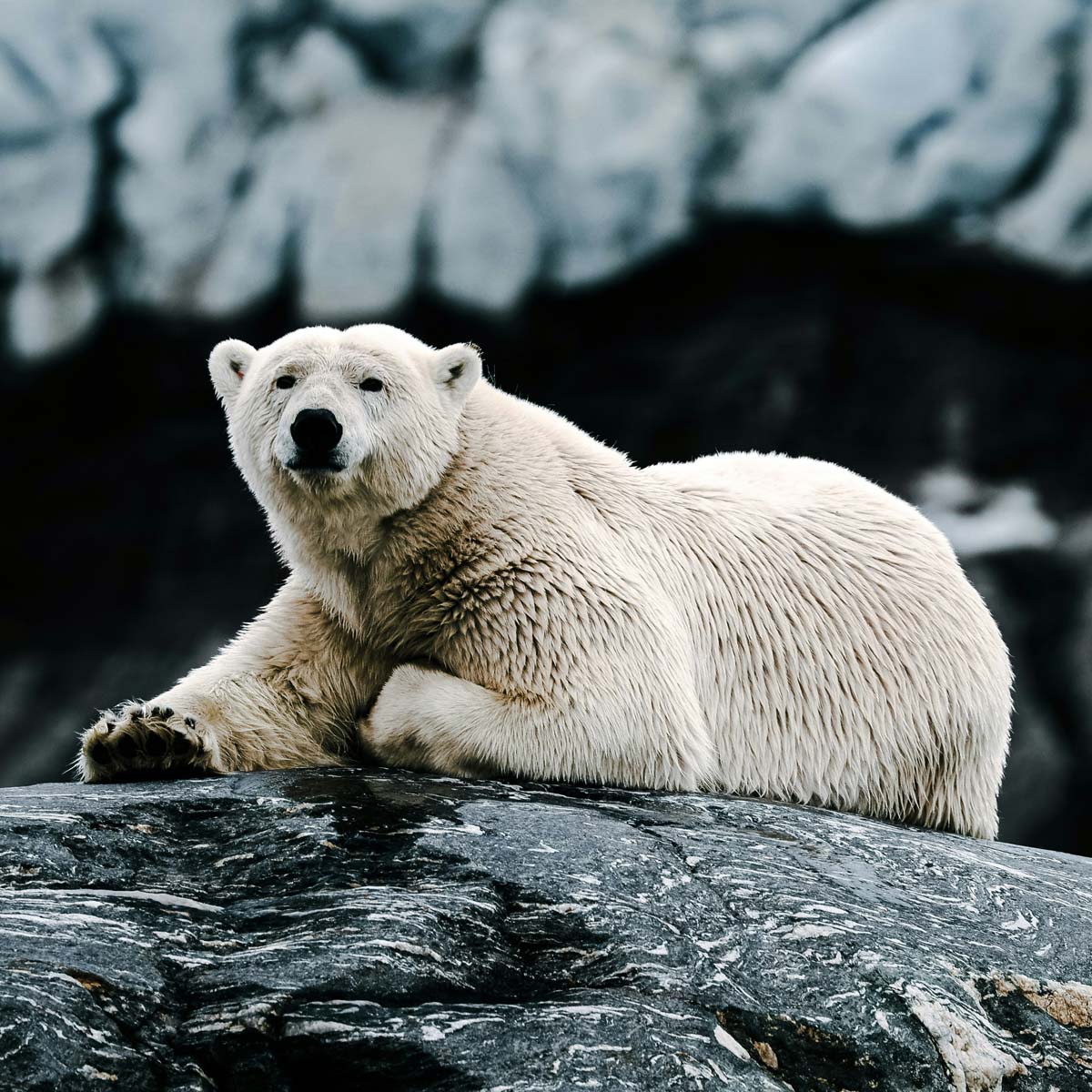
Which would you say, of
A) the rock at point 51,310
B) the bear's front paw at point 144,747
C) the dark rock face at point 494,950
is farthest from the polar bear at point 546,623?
the rock at point 51,310

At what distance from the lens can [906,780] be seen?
4582mm

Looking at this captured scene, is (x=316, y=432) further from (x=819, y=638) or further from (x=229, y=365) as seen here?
(x=819, y=638)

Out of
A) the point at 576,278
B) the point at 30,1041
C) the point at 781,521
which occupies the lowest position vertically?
the point at 30,1041

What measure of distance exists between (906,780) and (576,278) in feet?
25.9

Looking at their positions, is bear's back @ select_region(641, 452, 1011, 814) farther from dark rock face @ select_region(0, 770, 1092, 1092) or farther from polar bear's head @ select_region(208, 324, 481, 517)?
dark rock face @ select_region(0, 770, 1092, 1092)

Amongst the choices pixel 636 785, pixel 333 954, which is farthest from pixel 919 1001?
pixel 636 785

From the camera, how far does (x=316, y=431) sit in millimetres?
3824

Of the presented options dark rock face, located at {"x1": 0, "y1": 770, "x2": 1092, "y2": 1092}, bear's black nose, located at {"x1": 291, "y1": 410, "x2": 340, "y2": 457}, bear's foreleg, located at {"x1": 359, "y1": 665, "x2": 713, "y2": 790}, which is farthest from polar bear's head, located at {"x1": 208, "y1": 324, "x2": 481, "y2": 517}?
dark rock face, located at {"x1": 0, "y1": 770, "x2": 1092, "y2": 1092}

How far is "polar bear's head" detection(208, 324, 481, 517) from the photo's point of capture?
3.86 meters

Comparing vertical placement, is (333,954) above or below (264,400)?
below

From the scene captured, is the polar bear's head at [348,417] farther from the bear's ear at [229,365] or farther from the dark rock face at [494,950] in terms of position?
the dark rock face at [494,950]

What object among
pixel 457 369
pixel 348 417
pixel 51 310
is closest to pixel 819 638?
pixel 457 369

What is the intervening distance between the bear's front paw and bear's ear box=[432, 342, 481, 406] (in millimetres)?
1244

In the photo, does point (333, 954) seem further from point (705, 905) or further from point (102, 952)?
point (705, 905)
